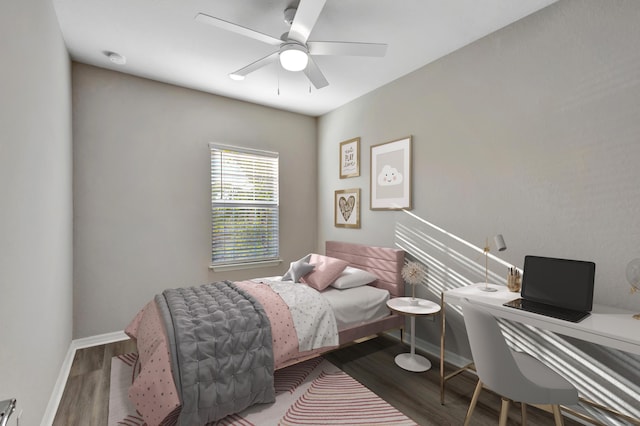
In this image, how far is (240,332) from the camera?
6.99ft

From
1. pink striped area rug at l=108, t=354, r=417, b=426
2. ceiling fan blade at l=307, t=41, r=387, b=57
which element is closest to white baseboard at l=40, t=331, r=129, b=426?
pink striped area rug at l=108, t=354, r=417, b=426

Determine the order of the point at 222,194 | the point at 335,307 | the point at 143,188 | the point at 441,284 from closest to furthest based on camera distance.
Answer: the point at 335,307 → the point at 441,284 → the point at 143,188 → the point at 222,194

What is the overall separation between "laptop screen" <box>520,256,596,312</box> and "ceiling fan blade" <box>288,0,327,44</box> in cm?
208

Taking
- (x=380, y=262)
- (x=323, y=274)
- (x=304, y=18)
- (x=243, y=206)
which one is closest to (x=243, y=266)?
(x=243, y=206)

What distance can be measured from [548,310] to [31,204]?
9.92ft

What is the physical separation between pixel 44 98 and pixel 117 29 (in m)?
0.90

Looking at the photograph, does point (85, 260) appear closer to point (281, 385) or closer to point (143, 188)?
point (143, 188)

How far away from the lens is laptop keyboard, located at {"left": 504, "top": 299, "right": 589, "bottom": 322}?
1.69 m

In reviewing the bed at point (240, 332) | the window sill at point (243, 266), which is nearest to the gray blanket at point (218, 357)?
the bed at point (240, 332)

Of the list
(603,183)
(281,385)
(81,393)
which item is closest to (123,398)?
(81,393)

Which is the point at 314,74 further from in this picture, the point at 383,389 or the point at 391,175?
the point at 383,389

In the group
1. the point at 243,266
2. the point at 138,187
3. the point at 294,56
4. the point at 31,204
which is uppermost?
the point at 294,56

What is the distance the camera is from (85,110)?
312 centimetres

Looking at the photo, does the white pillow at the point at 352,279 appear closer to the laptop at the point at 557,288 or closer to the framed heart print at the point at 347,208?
the framed heart print at the point at 347,208
